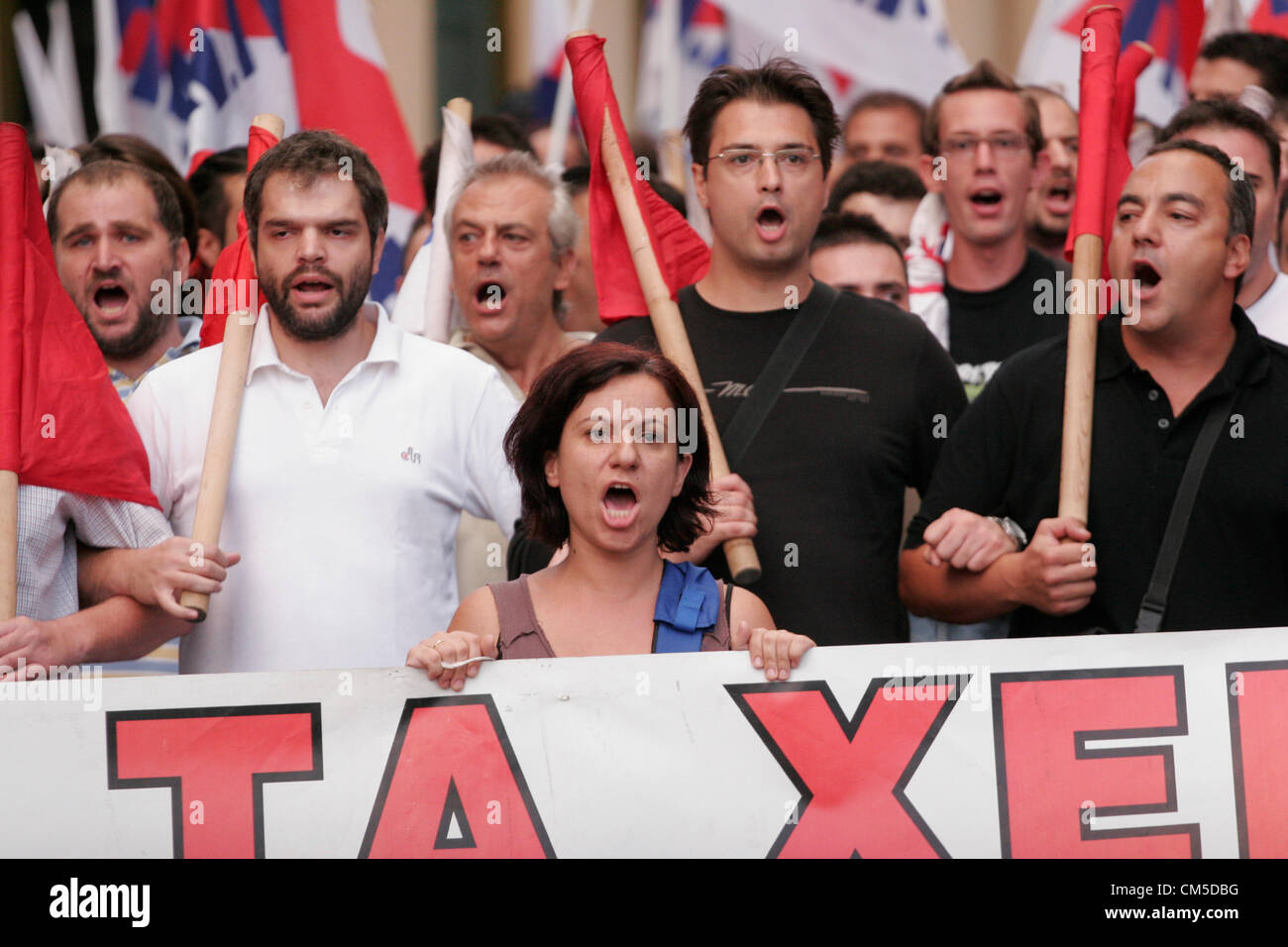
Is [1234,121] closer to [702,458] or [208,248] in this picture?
[702,458]

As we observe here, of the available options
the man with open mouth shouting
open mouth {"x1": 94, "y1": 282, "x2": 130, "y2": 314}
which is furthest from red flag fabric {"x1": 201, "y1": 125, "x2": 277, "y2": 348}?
the man with open mouth shouting

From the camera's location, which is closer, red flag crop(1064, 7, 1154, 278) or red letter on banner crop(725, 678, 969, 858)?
red letter on banner crop(725, 678, 969, 858)

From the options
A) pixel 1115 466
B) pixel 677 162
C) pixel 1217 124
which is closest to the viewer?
pixel 1115 466

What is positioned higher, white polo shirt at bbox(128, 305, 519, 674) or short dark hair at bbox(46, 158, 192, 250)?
short dark hair at bbox(46, 158, 192, 250)

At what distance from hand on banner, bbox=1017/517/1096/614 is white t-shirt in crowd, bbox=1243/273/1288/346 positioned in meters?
1.21

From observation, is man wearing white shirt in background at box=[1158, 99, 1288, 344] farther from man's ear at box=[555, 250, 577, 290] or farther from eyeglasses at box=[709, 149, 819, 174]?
man's ear at box=[555, 250, 577, 290]

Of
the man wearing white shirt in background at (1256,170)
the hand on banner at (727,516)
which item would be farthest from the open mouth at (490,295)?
the man wearing white shirt in background at (1256,170)

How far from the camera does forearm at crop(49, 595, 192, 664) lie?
385 cm

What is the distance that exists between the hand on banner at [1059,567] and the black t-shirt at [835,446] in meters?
0.41

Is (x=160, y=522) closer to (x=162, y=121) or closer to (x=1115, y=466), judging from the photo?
(x=1115, y=466)

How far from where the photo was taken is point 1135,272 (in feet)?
13.9

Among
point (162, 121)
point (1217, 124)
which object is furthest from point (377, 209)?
point (162, 121)
